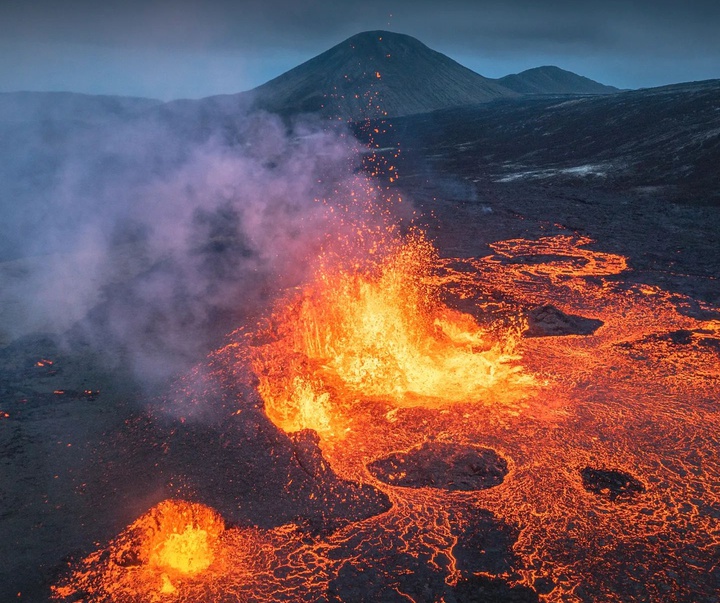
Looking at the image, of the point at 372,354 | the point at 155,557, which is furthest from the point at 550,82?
the point at 155,557

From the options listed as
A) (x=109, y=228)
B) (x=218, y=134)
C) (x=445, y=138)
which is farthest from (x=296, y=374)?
(x=445, y=138)

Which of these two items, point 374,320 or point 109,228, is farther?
point 109,228

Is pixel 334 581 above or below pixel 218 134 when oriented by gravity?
below

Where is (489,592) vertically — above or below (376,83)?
below

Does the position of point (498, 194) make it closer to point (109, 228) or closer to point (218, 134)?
point (218, 134)

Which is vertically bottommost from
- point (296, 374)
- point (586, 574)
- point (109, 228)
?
point (586, 574)

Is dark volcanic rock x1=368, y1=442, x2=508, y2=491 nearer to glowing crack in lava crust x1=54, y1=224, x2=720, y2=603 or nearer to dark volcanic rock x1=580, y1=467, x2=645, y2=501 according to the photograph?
glowing crack in lava crust x1=54, y1=224, x2=720, y2=603

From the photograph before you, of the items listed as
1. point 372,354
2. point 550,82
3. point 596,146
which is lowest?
point 372,354

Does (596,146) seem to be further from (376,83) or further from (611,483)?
(376,83)
